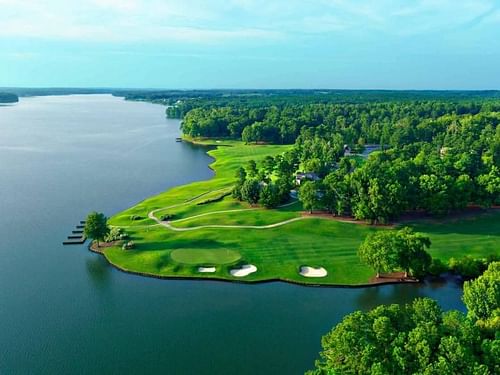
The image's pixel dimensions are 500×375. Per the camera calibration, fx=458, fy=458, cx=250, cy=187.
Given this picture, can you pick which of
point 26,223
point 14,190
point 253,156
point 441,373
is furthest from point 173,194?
point 441,373

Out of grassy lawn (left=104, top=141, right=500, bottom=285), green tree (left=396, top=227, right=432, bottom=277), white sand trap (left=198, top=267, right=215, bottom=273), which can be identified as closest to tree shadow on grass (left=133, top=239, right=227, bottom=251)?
grassy lawn (left=104, top=141, right=500, bottom=285)

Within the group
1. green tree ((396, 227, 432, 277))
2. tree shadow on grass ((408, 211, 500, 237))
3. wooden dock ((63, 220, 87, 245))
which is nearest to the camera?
green tree ((396, 227, 432, 277))

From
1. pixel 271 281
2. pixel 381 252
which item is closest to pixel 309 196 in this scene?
pixel 271 281

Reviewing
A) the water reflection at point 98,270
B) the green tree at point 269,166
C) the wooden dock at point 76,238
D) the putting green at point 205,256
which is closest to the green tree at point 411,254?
the putting green at point 205,256

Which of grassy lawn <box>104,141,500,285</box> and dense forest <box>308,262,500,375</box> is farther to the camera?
grassy lawn <box>104,141,500,285</box>

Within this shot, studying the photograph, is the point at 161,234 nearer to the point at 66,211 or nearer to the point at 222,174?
the point at 66,211

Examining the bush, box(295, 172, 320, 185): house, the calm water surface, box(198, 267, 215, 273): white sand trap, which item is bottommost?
the calm water surface

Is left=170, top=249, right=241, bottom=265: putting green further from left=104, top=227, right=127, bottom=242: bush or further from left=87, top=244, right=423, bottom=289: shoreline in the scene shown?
left=104, top=227, right=127, bottom=242: bush
